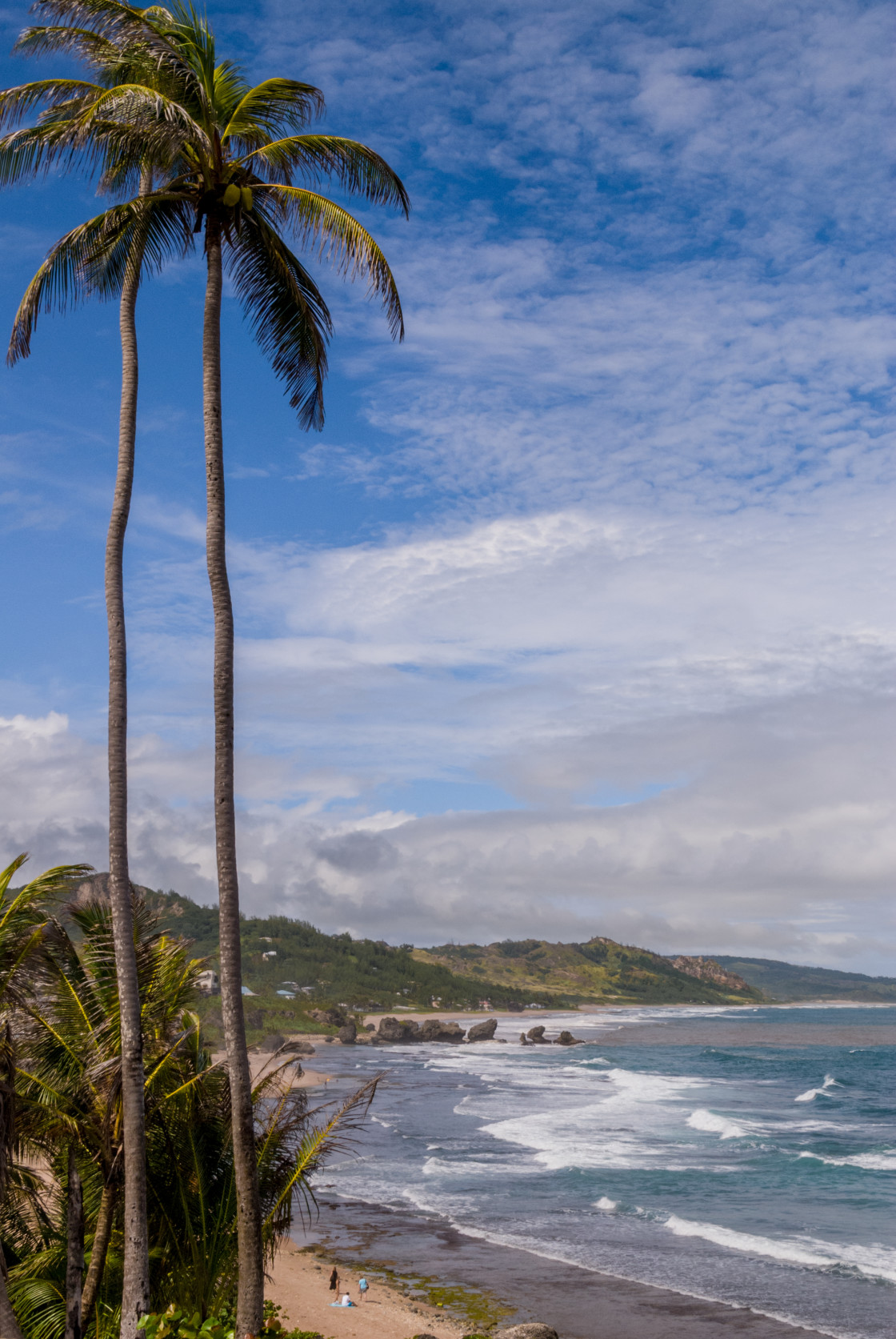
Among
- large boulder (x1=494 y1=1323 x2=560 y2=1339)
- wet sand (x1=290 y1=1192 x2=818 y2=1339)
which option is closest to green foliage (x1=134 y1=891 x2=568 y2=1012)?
wet sand (x1=290 y1=1192 x2=818 y2=1339)

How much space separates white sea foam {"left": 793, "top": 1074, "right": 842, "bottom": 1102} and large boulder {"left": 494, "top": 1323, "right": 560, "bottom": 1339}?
44.8 metres

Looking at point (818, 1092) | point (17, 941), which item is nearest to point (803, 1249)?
point (17, 941)

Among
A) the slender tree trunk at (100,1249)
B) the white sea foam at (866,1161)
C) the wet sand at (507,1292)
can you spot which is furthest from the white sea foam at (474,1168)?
the slender tree trunk at (100,1249)

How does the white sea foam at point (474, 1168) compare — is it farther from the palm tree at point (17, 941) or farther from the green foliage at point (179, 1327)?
the green foliage at point (179, 1327)

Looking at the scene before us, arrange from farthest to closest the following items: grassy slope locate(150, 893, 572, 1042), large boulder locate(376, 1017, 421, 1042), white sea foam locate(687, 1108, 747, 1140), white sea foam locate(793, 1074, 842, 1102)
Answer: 1. grassy slope locate(150, 893, 572, 1042)
2. large boulder locate(376, 1017, 421, 1042)
3. white sea foam locate(793, 1074, 842, 1102)
4. white sea foam locate(687, 1108, 747, 1140)

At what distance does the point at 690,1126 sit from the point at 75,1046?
39852 mm

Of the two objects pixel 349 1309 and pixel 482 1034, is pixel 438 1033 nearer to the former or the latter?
pixel 482 1034

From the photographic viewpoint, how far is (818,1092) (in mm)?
61719

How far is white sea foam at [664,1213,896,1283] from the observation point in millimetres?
23938

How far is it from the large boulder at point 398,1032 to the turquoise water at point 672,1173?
28.9 metres

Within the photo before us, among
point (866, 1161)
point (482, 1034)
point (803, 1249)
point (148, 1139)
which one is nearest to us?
point (148, 1139)

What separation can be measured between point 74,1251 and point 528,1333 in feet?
30.1

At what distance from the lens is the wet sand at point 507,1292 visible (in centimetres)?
1936

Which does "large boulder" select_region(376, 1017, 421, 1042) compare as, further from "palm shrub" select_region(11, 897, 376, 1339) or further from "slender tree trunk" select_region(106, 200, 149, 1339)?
"slender tree trunk" select_region(106, 200, 149, 1339)
